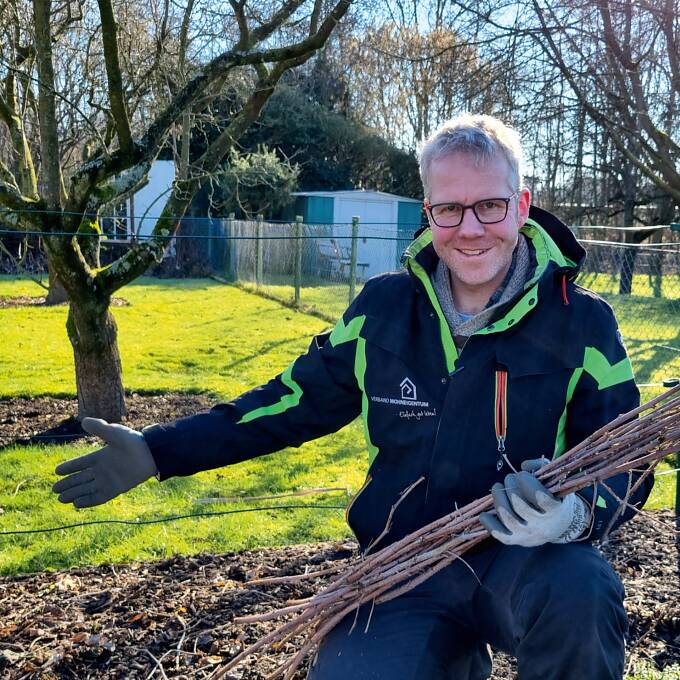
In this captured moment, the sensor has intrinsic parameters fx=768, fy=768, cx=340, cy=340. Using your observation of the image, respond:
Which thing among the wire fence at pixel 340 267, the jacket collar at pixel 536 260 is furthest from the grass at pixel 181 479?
the jacket collar at pixel 536 260

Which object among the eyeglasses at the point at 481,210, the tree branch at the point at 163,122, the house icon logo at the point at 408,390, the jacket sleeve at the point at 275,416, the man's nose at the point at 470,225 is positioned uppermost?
the tree branch at the point at 163,122

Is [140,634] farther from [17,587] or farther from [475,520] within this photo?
[475,520]

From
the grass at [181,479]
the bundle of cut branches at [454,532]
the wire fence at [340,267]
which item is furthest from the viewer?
the wire fence at [340,267]

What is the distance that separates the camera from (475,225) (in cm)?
224

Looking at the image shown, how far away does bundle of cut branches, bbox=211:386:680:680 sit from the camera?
186cm

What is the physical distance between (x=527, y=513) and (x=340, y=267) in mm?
15259

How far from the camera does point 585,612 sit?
174 cm

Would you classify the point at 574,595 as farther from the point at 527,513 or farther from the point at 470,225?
the point at 470,225

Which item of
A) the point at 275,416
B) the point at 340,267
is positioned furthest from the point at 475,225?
the point at 340,267

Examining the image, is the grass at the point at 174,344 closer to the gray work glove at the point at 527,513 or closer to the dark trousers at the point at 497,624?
the dark trousers at the point at 497,624

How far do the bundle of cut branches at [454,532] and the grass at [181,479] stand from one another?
1.99m

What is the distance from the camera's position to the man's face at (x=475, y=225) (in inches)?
87.6

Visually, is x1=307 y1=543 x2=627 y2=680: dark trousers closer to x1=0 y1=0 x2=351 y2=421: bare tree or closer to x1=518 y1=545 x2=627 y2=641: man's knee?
x1=518 y1=545 x2=627 y2=641: man's knee

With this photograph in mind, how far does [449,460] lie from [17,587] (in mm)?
2343
